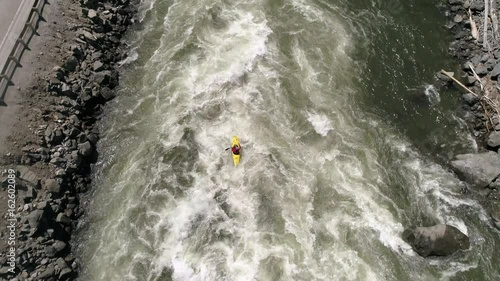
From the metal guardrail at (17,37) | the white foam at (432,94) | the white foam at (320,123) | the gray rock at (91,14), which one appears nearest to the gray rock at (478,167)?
the white foam at (432,94)

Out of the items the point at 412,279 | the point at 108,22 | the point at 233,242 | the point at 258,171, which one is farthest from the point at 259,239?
the point at 108,22

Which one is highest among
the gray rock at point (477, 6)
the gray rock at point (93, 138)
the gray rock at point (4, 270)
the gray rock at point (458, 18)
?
the gray rock at point (477, 6)

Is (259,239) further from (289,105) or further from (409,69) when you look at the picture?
(409,69)

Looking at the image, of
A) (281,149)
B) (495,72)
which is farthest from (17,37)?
(495,72)

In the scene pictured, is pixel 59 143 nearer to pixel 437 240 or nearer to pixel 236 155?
pixel 236 155

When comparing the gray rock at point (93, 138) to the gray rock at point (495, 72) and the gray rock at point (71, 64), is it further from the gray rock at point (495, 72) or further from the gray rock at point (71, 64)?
the gray rock at point (495, 72)
